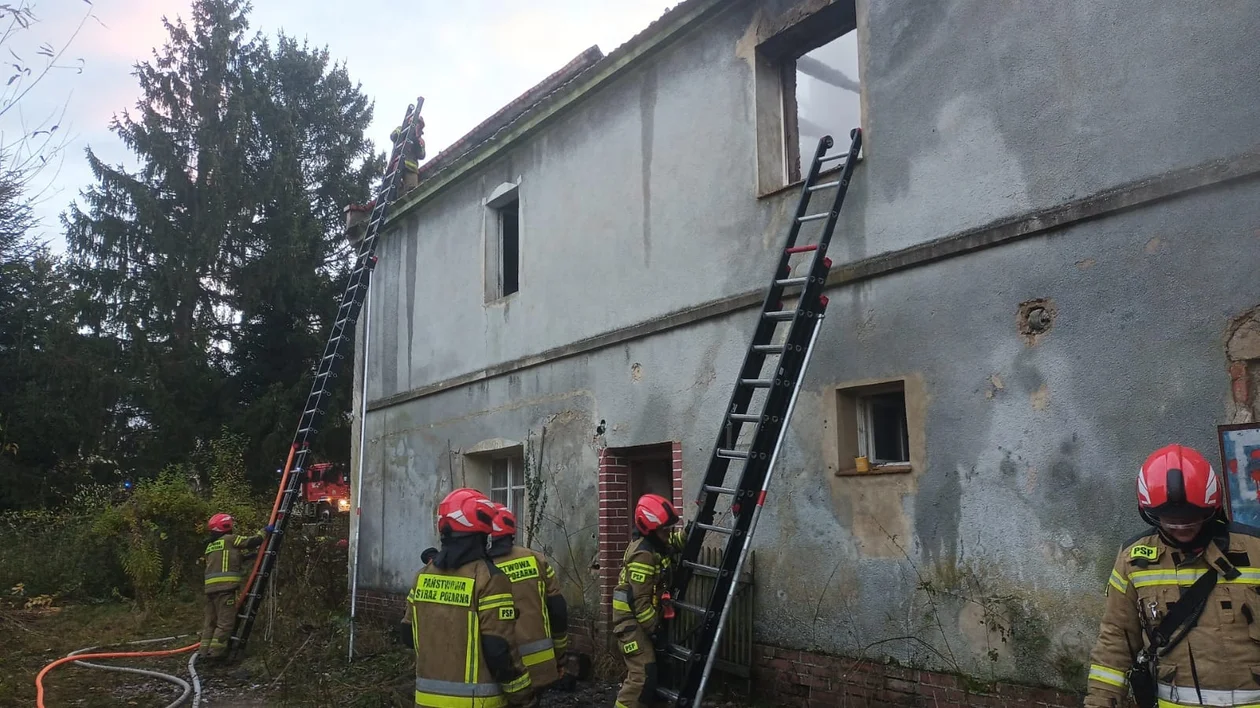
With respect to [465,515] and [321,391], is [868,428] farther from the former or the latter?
[321,391]

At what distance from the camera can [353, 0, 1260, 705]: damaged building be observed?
14.6 ft

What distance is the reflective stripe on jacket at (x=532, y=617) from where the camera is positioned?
4.36 metres

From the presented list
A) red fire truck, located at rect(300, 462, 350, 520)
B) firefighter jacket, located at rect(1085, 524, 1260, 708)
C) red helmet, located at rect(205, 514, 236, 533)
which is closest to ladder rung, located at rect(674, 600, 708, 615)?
firefighter jacket, located at rect(1085, 524, 1260, 708)

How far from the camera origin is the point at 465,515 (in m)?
4.35

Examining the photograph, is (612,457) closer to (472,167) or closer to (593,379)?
(593,379)

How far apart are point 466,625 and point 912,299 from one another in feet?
10.6

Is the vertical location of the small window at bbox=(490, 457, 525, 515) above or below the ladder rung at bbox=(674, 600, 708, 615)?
above

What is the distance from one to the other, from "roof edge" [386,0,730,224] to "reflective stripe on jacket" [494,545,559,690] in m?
4.58

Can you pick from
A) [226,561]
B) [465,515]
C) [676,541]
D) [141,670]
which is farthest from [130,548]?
[465,515]

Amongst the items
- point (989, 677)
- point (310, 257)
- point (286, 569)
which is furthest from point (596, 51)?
point (310, 257)

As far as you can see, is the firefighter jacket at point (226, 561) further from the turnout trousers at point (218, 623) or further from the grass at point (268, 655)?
the grass at point (268, 655)

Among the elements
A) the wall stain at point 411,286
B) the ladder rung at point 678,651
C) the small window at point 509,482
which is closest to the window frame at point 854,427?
the ladder rung at point 678,651

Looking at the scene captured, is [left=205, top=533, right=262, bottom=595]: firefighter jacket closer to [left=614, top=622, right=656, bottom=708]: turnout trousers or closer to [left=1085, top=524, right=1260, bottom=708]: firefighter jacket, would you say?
[left=614, top=622, right=656, bottom=708]: turnout trousers

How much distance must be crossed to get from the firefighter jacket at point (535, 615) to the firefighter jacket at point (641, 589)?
0.58 metres
